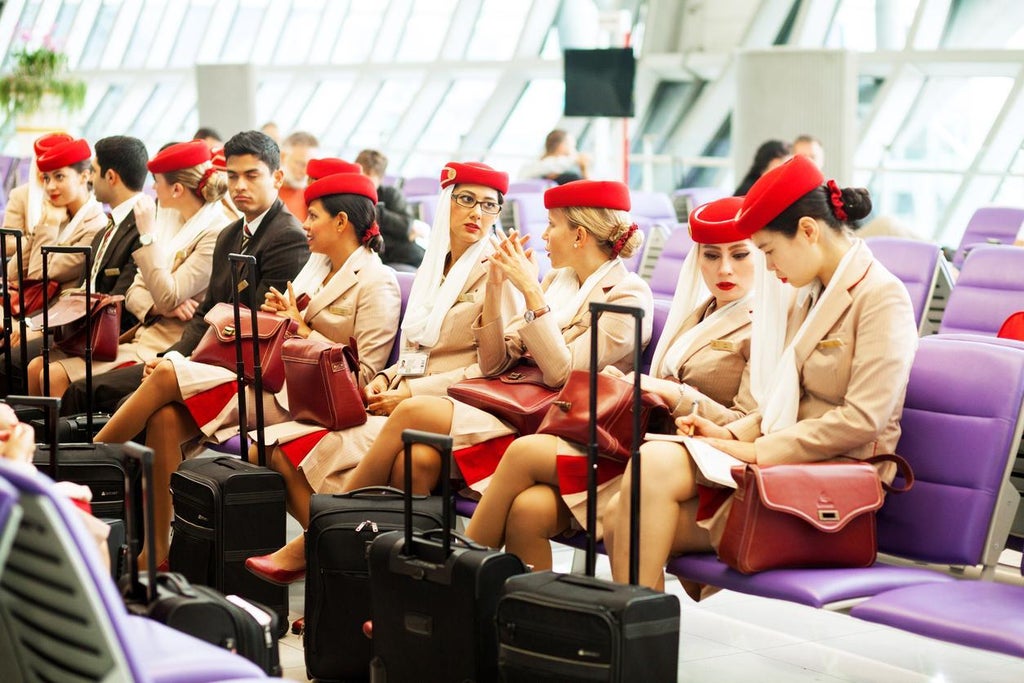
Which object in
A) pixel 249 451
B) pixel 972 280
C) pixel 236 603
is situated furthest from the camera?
pixel 972 280

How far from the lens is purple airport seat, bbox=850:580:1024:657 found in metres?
2.59

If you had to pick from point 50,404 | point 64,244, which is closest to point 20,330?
point 64,244

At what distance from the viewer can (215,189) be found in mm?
5875

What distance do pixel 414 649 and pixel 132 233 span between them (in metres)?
3.26

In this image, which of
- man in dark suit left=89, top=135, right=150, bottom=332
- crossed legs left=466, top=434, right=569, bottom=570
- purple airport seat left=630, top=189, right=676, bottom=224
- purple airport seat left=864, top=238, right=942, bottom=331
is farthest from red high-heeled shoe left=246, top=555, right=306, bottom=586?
purple airport seat left=630, top=189, right=676, bottom=224

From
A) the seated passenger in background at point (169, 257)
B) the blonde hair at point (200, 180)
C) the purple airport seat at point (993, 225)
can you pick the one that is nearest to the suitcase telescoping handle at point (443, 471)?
the seated passenger in background at point (169, 257)

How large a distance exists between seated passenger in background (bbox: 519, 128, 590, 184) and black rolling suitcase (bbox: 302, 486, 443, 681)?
7.90m

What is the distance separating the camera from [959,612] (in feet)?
8.89

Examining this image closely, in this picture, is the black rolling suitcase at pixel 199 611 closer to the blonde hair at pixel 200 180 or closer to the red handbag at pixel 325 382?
the red handbag at pixel 325 382

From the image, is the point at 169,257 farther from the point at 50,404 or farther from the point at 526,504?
the point at 526,504

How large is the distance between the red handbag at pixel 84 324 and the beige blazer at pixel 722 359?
2.59 m

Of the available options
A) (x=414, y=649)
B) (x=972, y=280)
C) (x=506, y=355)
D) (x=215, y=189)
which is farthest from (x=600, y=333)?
(x=215, y=189)

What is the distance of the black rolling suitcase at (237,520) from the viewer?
410 centimetres

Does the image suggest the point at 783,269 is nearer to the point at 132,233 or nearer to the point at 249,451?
the point at 249,451
